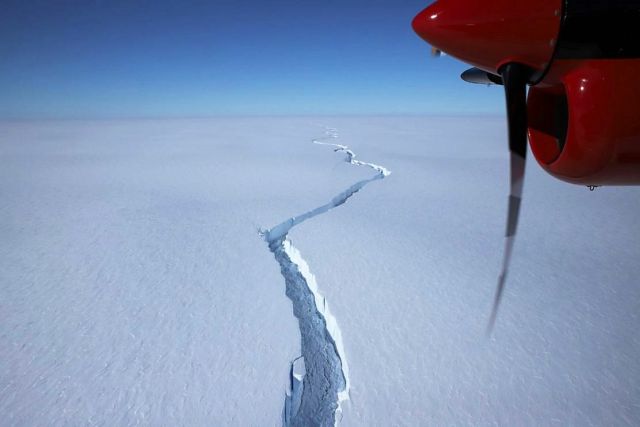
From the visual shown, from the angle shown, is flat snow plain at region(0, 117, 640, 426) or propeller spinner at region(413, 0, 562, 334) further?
flat snow plain at region(0, 117, 640, 426)

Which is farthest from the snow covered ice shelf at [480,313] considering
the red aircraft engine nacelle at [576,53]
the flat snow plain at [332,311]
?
the red aircraft engine nacelle at [576,53]

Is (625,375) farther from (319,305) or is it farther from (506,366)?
(319,305)

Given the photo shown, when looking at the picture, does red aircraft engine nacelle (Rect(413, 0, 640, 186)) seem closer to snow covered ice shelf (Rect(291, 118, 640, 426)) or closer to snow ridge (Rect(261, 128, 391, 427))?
snow covered ice shelf (Rect(291, 118, 640, 426))

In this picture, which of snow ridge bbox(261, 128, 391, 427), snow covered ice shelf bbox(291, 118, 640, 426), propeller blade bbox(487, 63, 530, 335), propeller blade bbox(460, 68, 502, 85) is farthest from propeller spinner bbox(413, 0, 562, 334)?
snow ridge bbox(261, 128, 391, 427)

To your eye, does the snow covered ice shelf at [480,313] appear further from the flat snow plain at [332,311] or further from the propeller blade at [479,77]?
the propeller blade at [479,77]

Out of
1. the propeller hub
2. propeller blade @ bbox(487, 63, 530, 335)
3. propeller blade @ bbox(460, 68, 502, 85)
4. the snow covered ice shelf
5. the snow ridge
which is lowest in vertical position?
the snow ridge

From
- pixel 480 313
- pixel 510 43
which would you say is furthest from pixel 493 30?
pixel 480 313
